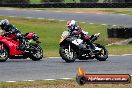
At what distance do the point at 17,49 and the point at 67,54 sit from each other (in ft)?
6.27

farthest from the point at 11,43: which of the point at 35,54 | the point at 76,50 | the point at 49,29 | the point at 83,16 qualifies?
the point at 83,16

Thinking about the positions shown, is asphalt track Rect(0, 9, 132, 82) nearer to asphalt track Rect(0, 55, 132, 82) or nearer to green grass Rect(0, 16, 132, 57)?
asphalt track Rect(0, 55, 132, 82)

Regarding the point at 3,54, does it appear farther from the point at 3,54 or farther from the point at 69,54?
the point at 69,54

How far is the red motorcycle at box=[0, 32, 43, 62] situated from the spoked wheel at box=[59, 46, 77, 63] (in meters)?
1.23

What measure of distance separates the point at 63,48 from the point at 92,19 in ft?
67.1

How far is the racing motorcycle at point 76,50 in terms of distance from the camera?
17900 millimetres

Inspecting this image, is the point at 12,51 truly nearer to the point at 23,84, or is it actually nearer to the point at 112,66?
the point at 112,66

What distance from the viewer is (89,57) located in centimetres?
1845

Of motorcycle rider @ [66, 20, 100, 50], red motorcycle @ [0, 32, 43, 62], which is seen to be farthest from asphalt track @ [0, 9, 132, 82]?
motorcycle rider @ [66, 20, 100, 50]

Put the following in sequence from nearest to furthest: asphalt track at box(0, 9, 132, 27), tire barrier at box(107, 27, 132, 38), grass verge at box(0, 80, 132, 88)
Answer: grass verge at box(0, 80, 132, 88), tire barrier at box(107, 27, 132, 38), asphalt track at box(0, 9, 132, 27)

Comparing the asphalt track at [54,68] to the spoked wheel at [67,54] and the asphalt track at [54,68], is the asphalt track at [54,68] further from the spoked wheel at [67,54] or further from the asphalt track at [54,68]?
the spoked wheel at [67,54]

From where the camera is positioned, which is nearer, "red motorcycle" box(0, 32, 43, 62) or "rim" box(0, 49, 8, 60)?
"rim" box(0, 49, 8, 60)

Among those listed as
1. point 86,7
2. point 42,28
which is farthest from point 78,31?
point 86,7

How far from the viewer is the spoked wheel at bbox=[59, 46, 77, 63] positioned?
17828mm
